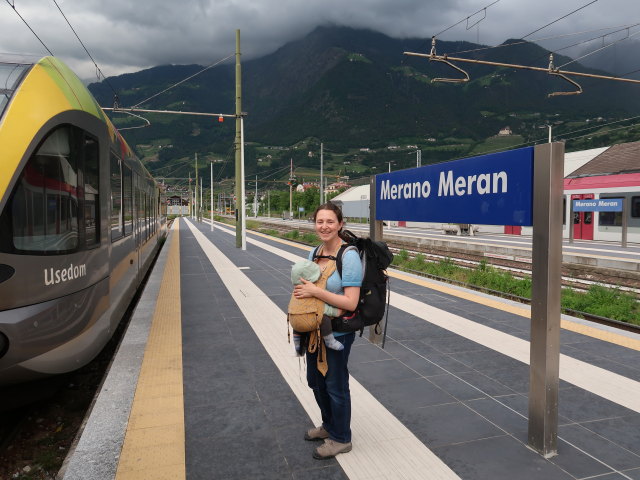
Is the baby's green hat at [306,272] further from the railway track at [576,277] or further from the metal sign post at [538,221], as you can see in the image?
the railway track at [576,277]

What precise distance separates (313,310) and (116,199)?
423cm

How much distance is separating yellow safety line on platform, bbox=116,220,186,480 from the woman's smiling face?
1634mm

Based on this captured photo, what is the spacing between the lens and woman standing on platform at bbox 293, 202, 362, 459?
2770 millimetres

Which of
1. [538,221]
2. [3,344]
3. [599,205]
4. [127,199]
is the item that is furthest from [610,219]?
[3,344]

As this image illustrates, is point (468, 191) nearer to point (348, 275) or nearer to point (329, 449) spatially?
point (348, 275)

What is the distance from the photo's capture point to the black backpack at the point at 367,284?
285 cm

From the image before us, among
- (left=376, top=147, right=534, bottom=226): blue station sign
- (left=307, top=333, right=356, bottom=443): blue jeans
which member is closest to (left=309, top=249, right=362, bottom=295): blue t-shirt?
(left=307, top=333, right=356, bottom=443): blue jeans

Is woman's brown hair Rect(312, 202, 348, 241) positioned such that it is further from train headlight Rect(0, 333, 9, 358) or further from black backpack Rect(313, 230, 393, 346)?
train headlight Rect(0, 333, 9, 358)

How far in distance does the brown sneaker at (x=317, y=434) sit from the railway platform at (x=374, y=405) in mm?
50

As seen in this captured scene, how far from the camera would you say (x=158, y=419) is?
11.7 ft

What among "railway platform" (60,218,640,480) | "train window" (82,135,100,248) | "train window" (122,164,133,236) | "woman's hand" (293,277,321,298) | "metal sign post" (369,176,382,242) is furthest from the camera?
"train window" (122,164,133,236)

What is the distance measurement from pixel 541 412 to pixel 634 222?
2317cm

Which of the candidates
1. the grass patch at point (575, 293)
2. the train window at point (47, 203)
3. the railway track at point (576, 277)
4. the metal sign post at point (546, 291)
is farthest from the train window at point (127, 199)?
the grass patch at point (575, 293)

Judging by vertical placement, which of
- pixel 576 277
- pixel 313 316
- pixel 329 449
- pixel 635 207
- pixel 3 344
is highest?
pixel 635 207
